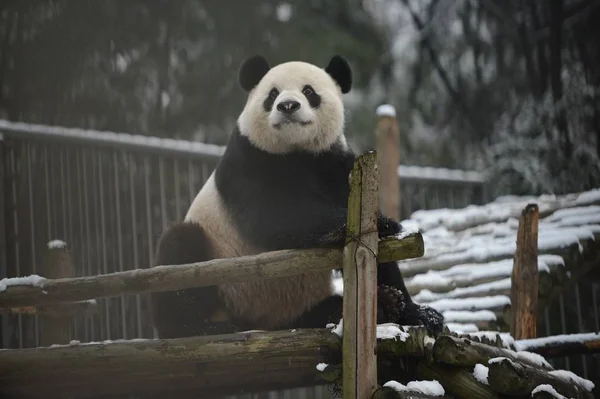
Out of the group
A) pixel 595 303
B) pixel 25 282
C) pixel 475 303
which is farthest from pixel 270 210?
pixel 595 303

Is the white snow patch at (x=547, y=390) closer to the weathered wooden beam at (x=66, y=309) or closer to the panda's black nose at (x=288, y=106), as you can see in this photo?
the panda's black nose at (x=288, y=106)

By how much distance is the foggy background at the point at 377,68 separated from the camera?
833 cm

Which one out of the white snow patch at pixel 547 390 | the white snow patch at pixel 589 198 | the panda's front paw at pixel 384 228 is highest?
the white snow patch at pixel 589 198

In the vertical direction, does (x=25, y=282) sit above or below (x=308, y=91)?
below

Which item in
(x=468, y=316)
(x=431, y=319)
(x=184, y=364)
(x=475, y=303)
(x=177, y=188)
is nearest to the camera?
(x=184, y=364)

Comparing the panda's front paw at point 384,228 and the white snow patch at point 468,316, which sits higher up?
the panda's front paw at point 384,228

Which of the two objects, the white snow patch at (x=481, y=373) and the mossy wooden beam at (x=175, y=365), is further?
the mossy wooden beam at (x=175, y=365)

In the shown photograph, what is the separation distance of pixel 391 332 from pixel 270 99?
57.4 inches

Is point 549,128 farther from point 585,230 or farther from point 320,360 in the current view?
point 320,360

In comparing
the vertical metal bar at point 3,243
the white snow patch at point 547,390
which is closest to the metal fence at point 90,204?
the vertical metal bar at point 3,243

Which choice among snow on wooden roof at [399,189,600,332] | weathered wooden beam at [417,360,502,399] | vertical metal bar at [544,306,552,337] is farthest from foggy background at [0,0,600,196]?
weathered wooden beam at [417,360,502,399]

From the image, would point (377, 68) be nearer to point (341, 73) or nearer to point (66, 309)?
point (341, 73)

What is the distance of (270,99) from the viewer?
12.9 ft

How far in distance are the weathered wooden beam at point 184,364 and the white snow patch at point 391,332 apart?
2 centimetres
